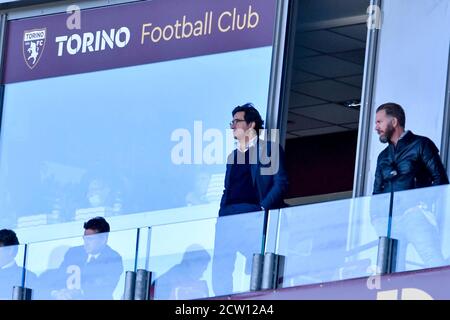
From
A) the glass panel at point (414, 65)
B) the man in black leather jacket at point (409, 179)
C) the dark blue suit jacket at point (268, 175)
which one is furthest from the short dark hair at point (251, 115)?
the man in black leather jacket at point (409, 179)

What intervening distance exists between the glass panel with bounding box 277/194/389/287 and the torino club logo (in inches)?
172

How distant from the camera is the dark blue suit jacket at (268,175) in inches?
431

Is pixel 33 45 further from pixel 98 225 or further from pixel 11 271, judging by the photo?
pixel 11 271

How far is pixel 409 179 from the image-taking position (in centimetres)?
1008

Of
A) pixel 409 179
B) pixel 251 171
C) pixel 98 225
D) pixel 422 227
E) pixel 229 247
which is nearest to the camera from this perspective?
pixel 422 227

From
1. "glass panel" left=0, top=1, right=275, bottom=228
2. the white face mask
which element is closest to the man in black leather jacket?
"glass panel" left=0, top=1, right=275, bottom=228

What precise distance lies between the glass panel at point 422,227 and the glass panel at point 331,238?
0.12 m

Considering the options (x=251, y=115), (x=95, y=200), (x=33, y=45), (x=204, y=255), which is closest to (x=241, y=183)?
(x=251, y=115)

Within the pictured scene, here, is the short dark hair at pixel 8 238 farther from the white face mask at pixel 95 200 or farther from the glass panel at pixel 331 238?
the glass panel at pixel 331 238

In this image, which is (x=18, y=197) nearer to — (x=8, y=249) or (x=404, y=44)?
(x=8, y=249)

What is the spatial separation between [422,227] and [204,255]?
1.68 metres

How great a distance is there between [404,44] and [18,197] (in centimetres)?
378

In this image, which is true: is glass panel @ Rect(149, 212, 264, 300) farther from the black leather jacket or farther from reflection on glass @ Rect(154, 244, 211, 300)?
A: the black leather jacket

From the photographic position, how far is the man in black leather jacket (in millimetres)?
9320
